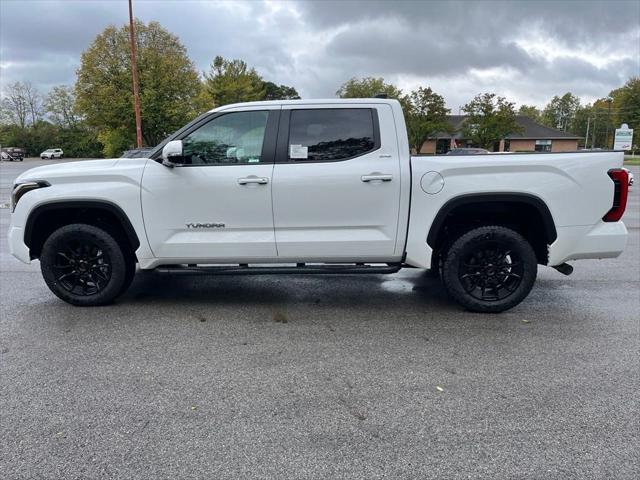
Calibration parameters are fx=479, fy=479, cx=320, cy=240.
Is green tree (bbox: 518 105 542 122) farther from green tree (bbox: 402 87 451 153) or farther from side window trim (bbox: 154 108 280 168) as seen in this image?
side window trim (bbox: 154 108 280 168)

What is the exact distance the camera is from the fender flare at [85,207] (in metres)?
4.68

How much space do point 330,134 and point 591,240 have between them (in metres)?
2.69

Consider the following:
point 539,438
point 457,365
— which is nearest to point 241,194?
point 457,365

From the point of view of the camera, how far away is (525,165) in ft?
14.6

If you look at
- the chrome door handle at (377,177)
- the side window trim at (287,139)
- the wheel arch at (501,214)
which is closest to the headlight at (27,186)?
the side window trim at (287,139)

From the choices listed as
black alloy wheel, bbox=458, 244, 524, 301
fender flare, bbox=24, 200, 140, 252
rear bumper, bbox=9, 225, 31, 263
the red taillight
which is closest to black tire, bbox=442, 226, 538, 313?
black alloy wheel, bbox=458, 244, 524, 301

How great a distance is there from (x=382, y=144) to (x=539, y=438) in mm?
2855

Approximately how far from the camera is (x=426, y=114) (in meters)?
44.7

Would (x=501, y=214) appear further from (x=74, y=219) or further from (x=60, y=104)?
(x=60, y=104)

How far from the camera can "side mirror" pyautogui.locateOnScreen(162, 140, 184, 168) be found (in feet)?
14.4

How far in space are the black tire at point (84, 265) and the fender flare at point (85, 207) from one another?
0.19m

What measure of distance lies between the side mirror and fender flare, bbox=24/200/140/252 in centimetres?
68

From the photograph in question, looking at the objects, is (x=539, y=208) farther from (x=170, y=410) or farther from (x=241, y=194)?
(x=170, y=410)

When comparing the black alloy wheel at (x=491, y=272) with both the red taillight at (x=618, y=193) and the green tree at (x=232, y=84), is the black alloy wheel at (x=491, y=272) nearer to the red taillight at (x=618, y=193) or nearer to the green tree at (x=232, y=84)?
the red taillight at (x=618, y=193)
